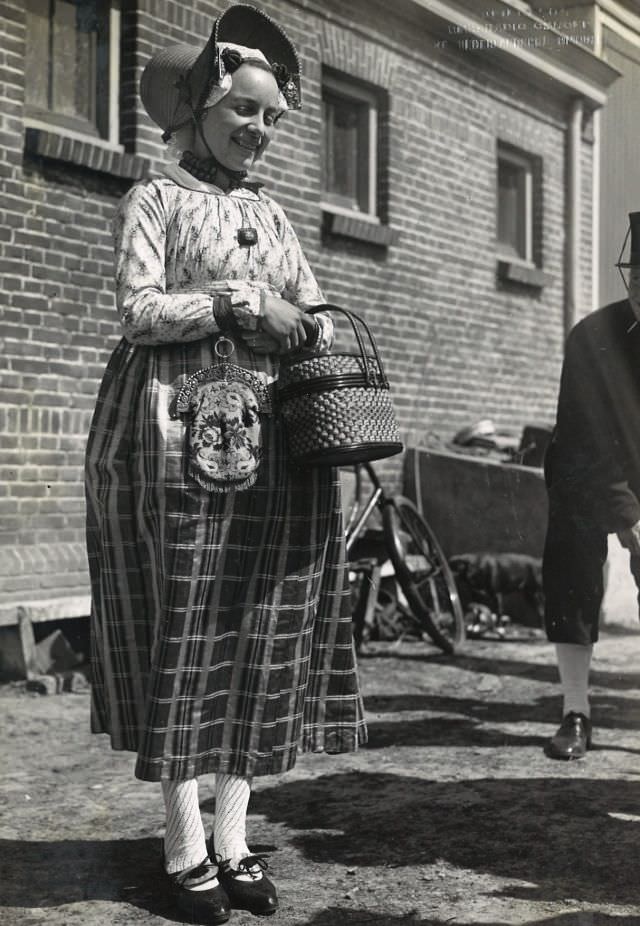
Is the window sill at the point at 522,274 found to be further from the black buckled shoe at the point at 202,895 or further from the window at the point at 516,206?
the black buckled shoe at the point at 202,895

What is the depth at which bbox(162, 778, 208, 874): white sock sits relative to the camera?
2.78 meters

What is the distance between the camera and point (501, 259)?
995cm

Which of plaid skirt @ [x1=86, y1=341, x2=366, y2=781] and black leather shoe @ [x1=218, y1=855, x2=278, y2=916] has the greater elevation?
plaid skirt @ [x1=86, y1=341, x2=366, y2=781]

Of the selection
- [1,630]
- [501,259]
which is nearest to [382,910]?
[1,630]

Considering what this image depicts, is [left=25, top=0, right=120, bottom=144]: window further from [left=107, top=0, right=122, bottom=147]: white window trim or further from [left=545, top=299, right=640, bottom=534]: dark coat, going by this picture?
[left=545, top=299, right=640, bottom=534]: dark coat

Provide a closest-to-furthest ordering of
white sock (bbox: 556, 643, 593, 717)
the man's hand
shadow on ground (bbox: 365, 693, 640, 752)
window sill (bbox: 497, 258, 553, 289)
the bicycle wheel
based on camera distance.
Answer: the man's hand, white sock (bbox: 556, 643, 593, 717), shadow on ground (bbox: 365, 693, 640, 752), the bicycle wheel, window sill (bbox: 497, 258, 553, 289)

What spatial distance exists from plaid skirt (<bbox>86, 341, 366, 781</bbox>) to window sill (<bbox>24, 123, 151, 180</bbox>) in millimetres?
3368

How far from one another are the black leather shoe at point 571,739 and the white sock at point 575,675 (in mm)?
33

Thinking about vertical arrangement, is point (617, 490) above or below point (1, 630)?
above

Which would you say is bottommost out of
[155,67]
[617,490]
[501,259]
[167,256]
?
[617,490]

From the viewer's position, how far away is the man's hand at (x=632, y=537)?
169 inches

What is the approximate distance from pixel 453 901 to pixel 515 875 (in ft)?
0.81

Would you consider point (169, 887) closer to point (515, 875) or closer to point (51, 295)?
point (515, 875)

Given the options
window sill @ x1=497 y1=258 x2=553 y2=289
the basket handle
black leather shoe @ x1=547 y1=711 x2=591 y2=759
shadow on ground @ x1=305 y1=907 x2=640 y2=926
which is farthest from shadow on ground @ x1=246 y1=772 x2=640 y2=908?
window sill @ x1=497 y1=258 x2=553 y2=289
